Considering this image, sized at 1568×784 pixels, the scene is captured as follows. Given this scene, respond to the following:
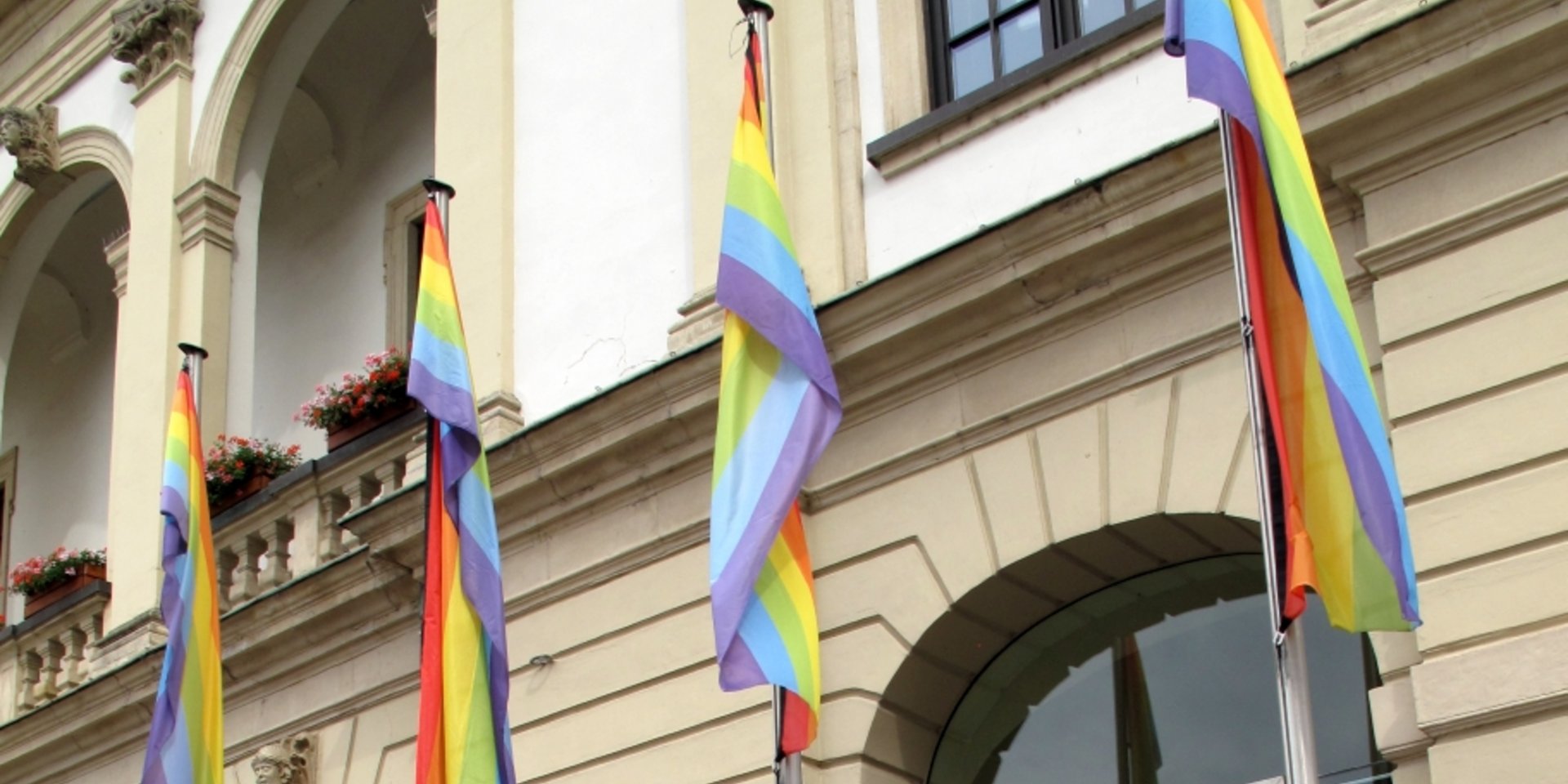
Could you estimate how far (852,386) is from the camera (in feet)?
36.2

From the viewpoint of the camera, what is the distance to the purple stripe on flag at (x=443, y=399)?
11.0 m

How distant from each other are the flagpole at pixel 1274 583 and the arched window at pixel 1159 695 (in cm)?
174

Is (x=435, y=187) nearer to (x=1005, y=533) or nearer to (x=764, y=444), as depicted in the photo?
(x=764, y=444)

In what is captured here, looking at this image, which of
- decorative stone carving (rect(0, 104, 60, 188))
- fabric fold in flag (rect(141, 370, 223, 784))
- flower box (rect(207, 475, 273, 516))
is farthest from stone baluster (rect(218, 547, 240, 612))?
decorative stone carving (rect(0, 104, 60, 188))

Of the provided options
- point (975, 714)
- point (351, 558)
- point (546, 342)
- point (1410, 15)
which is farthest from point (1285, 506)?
point (351, 558)

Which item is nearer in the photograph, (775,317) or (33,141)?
(775,317)

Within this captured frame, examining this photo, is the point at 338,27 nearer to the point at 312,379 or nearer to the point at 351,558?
the point at 312,379

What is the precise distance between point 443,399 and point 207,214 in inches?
221

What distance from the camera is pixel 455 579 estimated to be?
1066 cm

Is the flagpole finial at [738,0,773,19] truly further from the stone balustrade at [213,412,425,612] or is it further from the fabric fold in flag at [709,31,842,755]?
the stone balustrade at [213,412,425,612]

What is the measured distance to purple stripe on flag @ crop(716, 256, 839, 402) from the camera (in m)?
9.90

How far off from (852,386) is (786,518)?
1.51 metres

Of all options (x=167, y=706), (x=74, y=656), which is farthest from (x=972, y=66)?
(x=74, y=656)

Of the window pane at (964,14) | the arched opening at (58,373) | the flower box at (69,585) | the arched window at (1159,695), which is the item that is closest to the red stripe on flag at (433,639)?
the arched window at (1159,695)
